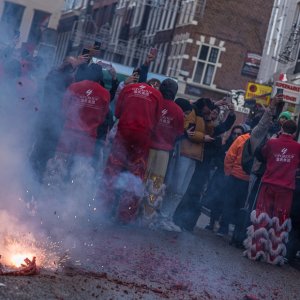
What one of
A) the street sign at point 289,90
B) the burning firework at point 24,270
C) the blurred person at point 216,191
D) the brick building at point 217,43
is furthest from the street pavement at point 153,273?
the brick building at point 217,43

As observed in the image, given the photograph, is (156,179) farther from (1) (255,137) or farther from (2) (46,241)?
(2) (46,241)

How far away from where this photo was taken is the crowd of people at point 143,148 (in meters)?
9.50

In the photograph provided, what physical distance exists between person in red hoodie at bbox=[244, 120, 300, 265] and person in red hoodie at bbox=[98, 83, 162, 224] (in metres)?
1.29

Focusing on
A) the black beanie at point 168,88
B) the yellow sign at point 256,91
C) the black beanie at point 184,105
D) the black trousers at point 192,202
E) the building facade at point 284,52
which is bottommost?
the black trousers at point 192,202

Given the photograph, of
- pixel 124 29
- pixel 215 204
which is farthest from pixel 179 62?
pixel 215 204

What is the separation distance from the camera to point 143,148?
32.2ft

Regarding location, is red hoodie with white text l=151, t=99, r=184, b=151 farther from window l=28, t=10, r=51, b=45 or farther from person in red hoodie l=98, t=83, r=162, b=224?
window l=28, t=10, r=51, b=45

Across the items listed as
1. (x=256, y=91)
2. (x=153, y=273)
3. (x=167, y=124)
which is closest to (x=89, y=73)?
(x=167, y=124)

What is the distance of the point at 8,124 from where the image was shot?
10086 mm

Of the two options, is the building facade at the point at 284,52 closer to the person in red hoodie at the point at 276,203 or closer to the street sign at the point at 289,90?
the street sign at the point at 289,90

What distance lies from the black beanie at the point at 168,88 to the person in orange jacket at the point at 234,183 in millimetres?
1148

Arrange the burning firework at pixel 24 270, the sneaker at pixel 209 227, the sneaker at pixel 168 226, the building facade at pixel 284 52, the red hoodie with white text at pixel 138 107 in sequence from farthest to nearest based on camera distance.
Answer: the building facade at pixel 284 52 < the sneaker at pixel 209 227 < the sneaker at pixel 168 226 < the red hoodie with white text at pixel 138 107 < the burning firework at pixel 24 270

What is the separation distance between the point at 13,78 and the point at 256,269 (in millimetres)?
3590

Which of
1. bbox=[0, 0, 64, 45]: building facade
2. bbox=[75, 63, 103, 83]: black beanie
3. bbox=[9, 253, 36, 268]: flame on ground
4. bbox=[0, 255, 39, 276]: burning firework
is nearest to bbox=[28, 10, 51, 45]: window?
bbox=[0, 0, 64, 45]: building facade
